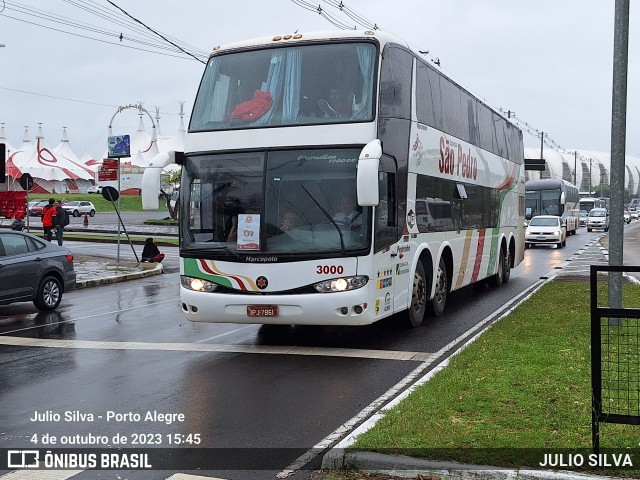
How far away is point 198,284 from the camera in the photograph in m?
10.7

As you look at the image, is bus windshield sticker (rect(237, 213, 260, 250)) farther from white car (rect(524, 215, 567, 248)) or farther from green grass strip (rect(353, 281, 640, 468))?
white car (rect(524, 215, 567, 248))

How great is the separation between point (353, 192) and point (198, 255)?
2170 mm

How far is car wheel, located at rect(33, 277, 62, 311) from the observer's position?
605 inches

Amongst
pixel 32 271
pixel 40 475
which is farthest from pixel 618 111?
pixel 32 271

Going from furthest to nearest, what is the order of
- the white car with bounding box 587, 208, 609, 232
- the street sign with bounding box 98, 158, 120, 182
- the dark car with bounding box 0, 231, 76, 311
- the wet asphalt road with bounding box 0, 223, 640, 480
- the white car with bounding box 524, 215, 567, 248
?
the white car with bounding box 587, 208, 609, 232, the white car with bounding box 524, 215, 567, 248, the street sign with bounding box 98, 158, 120, 182, the dark car with bounding box 0, 231, 76, 311, the wet asphalt road with bounding box 0, 223, 640, 480

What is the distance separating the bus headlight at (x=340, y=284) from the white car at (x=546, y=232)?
30386mm

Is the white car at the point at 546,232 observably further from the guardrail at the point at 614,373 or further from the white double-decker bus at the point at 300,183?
the guardrail at the point at 614,373

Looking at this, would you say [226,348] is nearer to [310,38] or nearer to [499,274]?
[310,38]

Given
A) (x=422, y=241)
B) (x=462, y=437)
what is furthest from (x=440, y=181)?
(x=462, y=437)

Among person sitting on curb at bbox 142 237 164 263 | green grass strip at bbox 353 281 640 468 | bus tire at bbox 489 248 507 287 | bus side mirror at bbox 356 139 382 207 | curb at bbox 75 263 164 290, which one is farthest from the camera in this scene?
person sitting on curb at bbox 142 237 164 263

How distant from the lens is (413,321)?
1256 centimetres

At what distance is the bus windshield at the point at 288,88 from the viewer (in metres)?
10.6

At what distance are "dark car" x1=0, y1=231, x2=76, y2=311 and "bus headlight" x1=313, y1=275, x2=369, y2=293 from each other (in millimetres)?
6915

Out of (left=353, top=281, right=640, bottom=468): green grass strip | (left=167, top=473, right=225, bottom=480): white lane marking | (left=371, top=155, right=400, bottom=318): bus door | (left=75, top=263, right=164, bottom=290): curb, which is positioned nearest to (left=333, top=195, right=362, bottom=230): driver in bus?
(left=371, top=155, right=400, bottom=318): bus door
